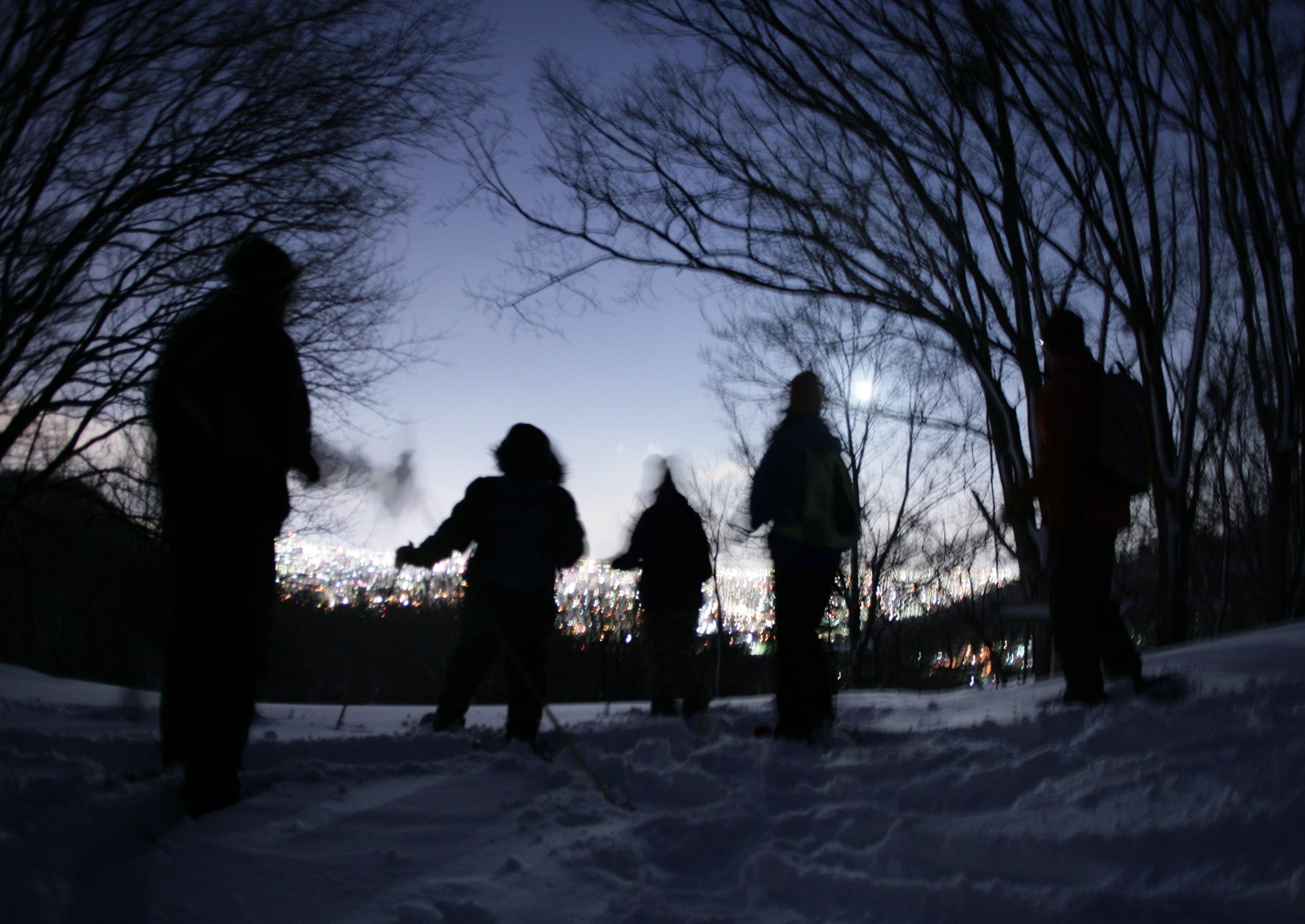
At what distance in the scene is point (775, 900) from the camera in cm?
192

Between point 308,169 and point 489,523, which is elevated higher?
point 308,169

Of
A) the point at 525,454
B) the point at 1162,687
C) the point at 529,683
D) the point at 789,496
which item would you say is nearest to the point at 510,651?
the point at 529,683

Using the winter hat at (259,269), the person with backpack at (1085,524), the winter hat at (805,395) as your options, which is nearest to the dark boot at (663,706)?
the winter hat at (805,395)

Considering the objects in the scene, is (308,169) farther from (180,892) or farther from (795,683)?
(180,892)

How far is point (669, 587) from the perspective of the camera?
543 cm

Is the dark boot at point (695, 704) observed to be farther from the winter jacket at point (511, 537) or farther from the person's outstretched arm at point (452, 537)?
the person's outstretched arm at point (452, 537)

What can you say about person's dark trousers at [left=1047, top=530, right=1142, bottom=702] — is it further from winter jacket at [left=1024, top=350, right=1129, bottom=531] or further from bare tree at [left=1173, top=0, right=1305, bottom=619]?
bare tree at [left=1173, top=0, right=1305, bottom=619]

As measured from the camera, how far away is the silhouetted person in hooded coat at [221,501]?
8.00ft

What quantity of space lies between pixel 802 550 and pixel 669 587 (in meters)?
1.82

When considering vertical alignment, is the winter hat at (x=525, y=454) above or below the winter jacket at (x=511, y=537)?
above

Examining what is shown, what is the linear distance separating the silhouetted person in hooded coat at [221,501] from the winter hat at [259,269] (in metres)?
0.04

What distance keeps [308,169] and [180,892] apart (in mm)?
6063

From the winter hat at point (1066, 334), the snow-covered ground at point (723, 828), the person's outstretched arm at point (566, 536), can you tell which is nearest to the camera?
the snow-covered ground at point (723, 828)

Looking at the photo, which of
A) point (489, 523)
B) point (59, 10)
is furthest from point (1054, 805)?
point (59, 10)
